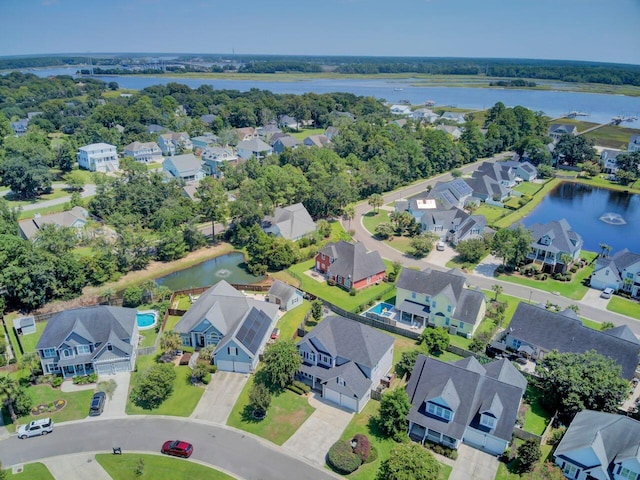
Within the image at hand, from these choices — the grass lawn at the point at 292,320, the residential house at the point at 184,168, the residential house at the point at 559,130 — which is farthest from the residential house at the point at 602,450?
the residential house at the point at 559,130

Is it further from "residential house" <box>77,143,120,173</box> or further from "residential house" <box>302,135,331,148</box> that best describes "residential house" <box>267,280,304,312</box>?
"residential house" <box>302,135,331,148</box>

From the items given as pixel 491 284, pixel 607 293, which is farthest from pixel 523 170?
pixel 491 284

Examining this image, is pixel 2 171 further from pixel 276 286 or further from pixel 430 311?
pixel 430 311

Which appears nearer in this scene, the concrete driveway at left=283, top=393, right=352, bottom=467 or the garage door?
the concrete driveway at left=283, top=393, right=352, bottom=467

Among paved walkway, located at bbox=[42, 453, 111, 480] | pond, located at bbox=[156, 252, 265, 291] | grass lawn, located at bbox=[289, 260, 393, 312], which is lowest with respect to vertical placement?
pond, located at bbox=[156, 252, 265, 291]

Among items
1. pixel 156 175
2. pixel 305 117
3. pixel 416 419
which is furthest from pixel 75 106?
pixel 416 419

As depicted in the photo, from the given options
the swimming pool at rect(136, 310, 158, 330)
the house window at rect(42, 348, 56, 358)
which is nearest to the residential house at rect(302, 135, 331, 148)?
the swimming pool at rect(136, 310, 158, 330)

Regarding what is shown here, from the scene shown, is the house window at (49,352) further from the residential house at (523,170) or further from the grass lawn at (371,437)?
the residential house at (523,170)
